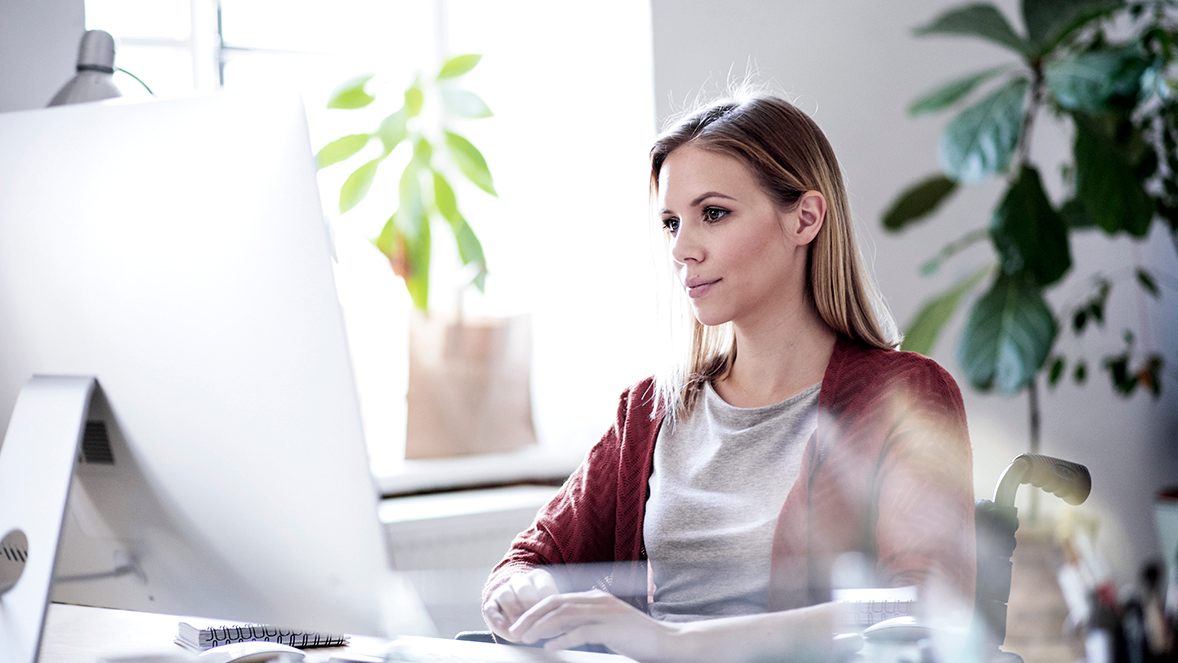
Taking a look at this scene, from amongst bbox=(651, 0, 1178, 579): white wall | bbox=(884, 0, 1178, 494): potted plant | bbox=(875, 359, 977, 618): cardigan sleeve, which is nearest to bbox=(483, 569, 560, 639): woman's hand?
bbox=(875, 359, 977, 618): cardigan sleeve

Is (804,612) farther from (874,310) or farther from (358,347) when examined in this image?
(358,347)

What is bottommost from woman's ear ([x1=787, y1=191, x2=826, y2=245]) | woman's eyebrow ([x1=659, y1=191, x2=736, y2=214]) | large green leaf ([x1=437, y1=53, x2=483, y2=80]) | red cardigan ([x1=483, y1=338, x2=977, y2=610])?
red cardigan ([x1=483, y1=338, x2=977, y2=610])

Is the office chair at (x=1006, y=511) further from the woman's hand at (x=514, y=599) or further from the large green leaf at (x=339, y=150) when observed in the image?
the large green leaf at (x=339, y=150)

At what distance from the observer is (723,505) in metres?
1.33

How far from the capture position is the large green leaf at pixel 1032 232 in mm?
2838

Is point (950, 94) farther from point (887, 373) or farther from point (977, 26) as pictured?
point (887, 373)

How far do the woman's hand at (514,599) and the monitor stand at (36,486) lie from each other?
1.41 ft

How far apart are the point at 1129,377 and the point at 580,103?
1852 millimetres

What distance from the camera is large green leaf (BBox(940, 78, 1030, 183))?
9.21ft

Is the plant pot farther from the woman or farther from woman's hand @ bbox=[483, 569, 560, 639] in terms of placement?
woman's hand @ bbox=[483, 569, 560, 639]

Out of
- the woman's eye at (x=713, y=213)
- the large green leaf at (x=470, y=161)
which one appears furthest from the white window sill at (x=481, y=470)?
the woman's eye at (x=713, y=213)

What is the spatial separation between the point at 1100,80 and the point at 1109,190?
276mm

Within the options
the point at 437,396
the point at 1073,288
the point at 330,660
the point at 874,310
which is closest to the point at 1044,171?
the point at 1073,288

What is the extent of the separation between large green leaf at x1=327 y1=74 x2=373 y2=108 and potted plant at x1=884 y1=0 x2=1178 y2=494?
4.69 feet
